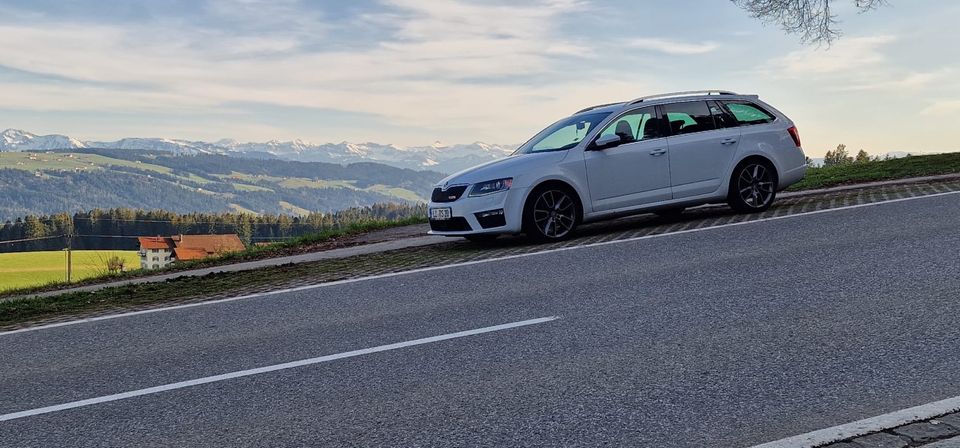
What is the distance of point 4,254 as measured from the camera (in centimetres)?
9300

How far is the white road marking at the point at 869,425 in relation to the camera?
406cm

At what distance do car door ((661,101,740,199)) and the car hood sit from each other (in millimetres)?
1834

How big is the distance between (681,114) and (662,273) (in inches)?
189

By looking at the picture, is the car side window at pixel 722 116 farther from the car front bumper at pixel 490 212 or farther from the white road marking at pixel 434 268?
the car front bumper at pixel 490 212

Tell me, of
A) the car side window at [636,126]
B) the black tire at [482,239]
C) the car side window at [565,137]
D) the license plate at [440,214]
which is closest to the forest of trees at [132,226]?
the black tire at [482,239]

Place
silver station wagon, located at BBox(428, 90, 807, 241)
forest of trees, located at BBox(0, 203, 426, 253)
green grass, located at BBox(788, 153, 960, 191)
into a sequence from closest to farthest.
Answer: silver station wagon, located at BBox(428, 90, 807, 241), green grass, located at BBox(788, 153, 960, 191), forest of trees, located at BBox(0, 203, 426, 253)

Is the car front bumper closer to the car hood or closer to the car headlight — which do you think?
the car headlight

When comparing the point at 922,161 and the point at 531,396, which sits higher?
the point at 922,161

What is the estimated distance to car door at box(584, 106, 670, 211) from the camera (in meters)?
12.4

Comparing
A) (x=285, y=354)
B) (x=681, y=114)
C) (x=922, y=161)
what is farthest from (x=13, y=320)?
(x=922, y=161)

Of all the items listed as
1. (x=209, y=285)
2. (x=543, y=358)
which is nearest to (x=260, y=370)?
(x=543, y=358)

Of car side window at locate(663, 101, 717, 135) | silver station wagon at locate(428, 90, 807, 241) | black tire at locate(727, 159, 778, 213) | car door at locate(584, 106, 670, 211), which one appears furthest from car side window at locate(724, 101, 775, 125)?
car door at locate(584, 106, 670, 211)

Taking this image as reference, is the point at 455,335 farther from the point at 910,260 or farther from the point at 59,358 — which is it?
the point at 910,260

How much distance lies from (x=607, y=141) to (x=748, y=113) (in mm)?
2779
